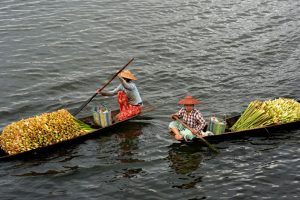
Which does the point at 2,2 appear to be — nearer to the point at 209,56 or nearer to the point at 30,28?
the point at 30,28

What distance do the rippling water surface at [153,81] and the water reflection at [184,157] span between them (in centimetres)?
3

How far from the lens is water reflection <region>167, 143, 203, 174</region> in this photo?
11.7m

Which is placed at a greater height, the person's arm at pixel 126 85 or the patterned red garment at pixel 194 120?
the person's arm at pixel 126 85

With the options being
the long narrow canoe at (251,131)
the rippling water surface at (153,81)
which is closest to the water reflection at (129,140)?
the rippling water surface at (153,81)

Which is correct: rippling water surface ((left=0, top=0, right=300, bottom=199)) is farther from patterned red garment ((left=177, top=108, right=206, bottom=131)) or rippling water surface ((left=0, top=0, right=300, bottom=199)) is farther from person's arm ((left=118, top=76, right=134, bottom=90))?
person's arm ((left=118, top=76, right=134, bottom=90))

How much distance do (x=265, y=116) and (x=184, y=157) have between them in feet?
8.84

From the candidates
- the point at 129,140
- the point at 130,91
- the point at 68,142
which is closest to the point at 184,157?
the point at 129,140

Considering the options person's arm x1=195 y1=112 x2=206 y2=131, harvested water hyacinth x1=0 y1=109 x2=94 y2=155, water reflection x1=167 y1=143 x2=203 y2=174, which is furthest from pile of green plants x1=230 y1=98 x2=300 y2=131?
harvested water hyacinth x1=0 y1=109 x2=94 y2=155

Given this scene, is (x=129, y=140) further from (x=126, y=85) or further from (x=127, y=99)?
(x=126, y=85)

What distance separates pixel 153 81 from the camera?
17.2 m

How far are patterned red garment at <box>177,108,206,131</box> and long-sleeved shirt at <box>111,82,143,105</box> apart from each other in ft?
6.79

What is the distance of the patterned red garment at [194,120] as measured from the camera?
12.3m

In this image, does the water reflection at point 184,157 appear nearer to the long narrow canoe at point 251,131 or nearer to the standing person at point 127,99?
the long narrow canoe at point 251,131

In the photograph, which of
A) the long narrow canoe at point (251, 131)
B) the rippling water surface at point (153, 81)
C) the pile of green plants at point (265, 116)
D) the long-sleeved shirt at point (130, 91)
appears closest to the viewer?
the rippling water surface at point (153, 81)
